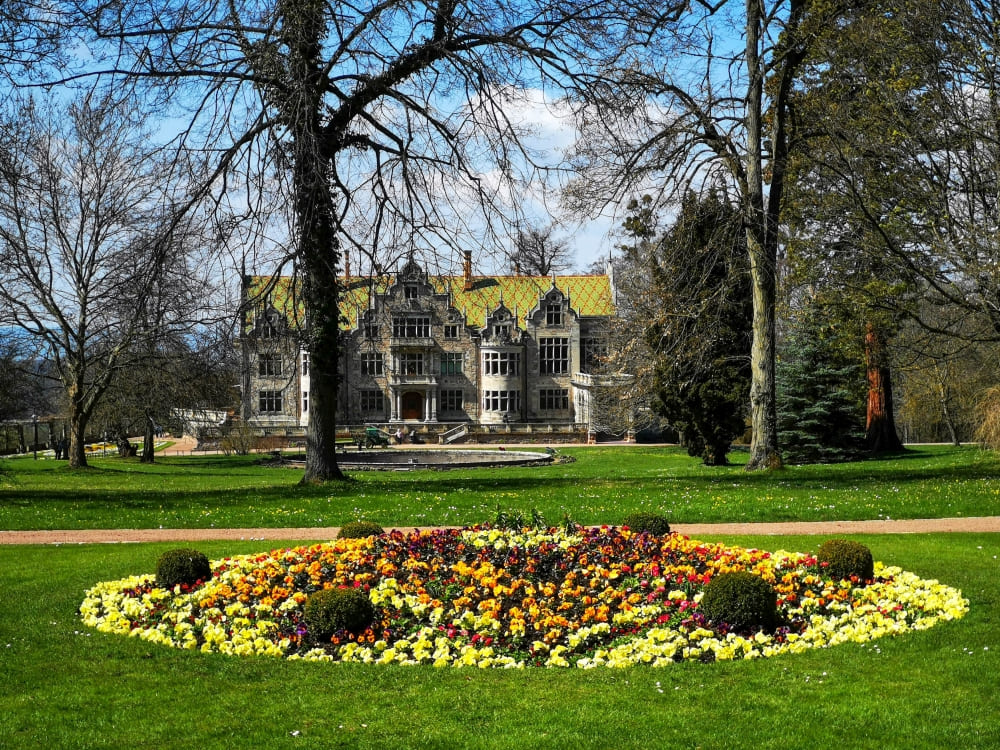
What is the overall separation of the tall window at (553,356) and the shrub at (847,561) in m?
54.8

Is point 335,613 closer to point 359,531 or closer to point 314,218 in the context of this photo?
point 359,531

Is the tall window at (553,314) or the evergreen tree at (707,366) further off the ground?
the tall window at (553,314)

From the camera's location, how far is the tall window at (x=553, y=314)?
65125mm

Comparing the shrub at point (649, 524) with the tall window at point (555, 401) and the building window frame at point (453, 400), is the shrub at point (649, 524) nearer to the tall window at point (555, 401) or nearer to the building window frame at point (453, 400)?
the tall window at point (555, 401)

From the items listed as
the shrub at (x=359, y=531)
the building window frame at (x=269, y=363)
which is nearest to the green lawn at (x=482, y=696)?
the shrub at (x=359, y=531)

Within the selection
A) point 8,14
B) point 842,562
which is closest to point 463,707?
point 842,562

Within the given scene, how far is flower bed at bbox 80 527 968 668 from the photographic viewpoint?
8219 mm

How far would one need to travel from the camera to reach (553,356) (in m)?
65.2

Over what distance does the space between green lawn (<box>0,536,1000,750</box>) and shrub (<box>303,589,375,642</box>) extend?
0.56 m

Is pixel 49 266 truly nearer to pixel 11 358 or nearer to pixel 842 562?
pixel 11 358

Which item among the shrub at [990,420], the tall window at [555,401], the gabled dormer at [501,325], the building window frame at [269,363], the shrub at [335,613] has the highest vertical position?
the gabled dormer at [501,325]

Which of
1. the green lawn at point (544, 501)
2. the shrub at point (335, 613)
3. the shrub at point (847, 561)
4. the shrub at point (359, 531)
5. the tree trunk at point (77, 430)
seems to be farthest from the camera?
the tree trunk at point (77, 430)

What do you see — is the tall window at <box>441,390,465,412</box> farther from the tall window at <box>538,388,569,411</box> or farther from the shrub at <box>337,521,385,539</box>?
the shrub at <box>337,521,385,539</box>

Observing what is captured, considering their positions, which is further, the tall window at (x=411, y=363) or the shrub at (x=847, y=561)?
the tall window at (x=411, y=363)
